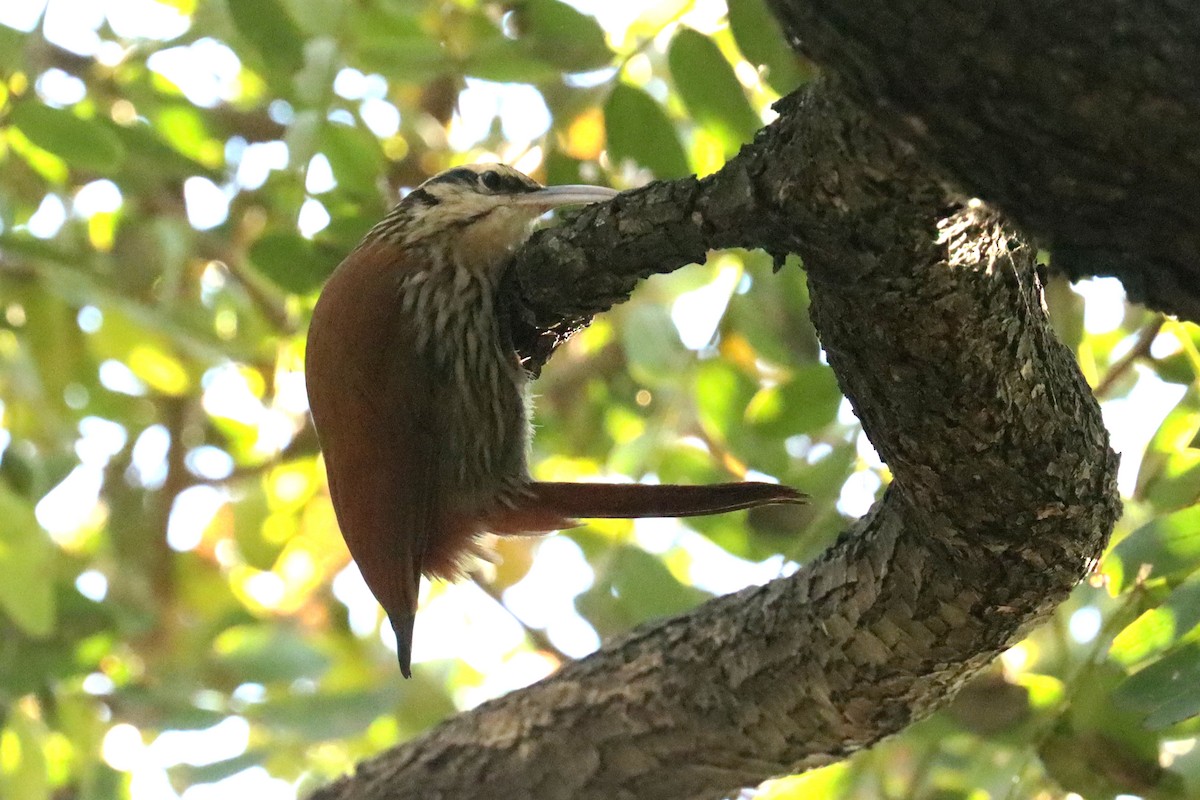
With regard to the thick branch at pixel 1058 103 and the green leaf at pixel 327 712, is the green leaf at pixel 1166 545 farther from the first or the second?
the green leaf at pixel 327 712

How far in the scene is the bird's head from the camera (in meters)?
1.70

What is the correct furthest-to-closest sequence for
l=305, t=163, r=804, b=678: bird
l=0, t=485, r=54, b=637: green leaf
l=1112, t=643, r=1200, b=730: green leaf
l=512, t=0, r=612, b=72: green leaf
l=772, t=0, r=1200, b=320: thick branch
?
l=0, t=485, r=54, b=637: green leaf
l=512, t=0, r=612, b=72: green leaf
l=305, t=163, r=804, b=678: bird
l=1112, t=643, r=1200, b=730: green leaf
l=772, t=0, r=1200, b=320: thick branch

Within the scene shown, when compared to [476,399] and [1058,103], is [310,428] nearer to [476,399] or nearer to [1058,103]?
[476,399]

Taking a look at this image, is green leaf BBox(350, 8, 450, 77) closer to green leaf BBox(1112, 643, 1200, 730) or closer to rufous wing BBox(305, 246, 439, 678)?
rufous wing BBox(305, 246, 439, 678)

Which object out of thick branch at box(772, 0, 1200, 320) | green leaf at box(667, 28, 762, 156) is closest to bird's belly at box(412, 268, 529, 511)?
green leaf at box(667, 28, 762, 156)

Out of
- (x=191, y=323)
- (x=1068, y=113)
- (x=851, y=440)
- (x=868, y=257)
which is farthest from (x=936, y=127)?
(x=191, y=323)

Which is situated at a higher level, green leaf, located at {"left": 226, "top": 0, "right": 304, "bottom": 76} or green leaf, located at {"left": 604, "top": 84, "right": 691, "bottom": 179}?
green leaf, located at {"left": 226, "top": 0, "right": 304, "bottom": 76}

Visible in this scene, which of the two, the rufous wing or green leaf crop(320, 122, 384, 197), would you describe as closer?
the rufous wing

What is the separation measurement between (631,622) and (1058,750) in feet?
2.28

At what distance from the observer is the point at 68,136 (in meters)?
1.83

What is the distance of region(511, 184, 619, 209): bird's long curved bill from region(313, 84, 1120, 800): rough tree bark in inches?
9.4

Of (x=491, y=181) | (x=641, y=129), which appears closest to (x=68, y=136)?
(x=491, y=181)

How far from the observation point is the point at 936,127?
739 millimetres

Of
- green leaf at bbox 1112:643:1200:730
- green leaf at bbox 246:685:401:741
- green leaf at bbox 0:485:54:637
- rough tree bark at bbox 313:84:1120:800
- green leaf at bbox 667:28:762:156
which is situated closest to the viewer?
rough tree bark at bbox 313:84:1120:800
